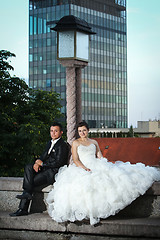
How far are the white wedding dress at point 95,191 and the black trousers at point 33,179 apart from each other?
244 millimetres

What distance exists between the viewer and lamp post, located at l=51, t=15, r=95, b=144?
6.80 meters

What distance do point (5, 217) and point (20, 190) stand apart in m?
0.62

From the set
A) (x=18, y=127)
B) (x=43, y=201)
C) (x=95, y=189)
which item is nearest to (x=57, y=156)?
(x=43, y=201)

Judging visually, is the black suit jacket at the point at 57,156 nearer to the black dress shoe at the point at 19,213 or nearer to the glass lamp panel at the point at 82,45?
the black dress shoe at the point at 19,213

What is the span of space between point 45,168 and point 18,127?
1638 cm

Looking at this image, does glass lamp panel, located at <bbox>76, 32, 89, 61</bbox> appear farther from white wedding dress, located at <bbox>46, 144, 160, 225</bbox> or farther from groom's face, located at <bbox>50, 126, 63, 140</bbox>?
white wedding dress, located at <bbox>46, 144, 160, 225</bbox>

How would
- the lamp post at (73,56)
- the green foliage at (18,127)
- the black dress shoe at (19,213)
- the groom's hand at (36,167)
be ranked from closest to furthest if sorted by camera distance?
the black dress shoe at (19,213), the groom's hand at (36,167), the lamp post at (73,56), the green foliage at (18,127)

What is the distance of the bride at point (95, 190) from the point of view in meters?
5.47

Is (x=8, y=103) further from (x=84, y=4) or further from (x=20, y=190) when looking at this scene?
(x=84, y=4)

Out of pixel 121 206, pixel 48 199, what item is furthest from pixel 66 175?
pixel 121 206

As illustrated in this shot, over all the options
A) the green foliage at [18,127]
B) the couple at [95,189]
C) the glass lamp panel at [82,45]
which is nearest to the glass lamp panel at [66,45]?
the glass lamp panel at [82,45]

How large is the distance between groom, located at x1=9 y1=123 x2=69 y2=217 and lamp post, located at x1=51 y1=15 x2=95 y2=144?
30 cm

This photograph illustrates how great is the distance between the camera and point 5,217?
6.00 m

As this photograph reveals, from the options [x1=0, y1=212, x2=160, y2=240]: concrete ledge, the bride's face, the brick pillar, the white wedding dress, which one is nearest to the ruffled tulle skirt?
the white wedding dress
